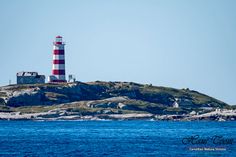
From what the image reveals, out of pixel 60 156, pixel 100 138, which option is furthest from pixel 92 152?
pixel 100 138

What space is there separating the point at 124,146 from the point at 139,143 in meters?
7.33

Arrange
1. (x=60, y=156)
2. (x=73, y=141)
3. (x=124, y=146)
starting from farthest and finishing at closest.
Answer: (x=73, y=141)
(x=124, y=146)
(x=60, y=156)

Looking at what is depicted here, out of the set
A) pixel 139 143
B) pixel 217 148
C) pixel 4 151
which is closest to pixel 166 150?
pixel 217 148

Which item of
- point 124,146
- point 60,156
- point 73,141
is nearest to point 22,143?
point 73,141

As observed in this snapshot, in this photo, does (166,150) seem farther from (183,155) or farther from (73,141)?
(73,141)

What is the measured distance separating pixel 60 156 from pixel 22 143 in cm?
2565

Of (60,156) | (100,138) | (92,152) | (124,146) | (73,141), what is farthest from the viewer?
(100,138)

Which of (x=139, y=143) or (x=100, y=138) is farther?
(x=100, y=138)

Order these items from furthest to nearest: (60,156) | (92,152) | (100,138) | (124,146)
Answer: (100,138), (124,146), (92,152), (60,156)

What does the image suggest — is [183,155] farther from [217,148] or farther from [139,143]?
[139,143]

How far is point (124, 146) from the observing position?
112m

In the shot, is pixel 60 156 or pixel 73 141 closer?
pixel 60 156

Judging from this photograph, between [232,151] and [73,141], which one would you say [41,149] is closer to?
[73,141]

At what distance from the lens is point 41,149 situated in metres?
105
